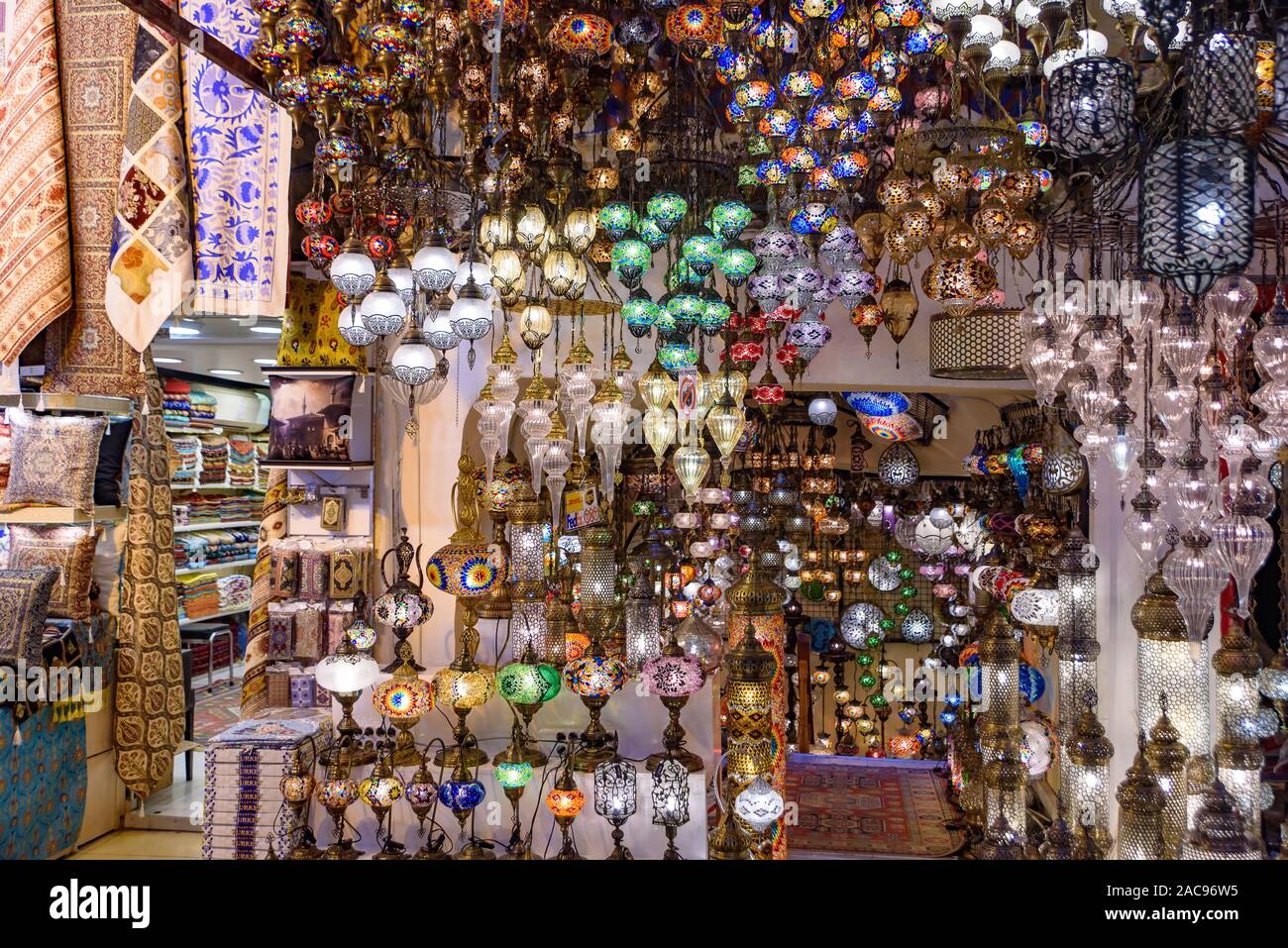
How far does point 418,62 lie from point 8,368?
2.60 m

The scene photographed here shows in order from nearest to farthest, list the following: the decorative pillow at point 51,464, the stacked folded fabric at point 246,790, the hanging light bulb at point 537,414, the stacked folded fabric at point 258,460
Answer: the hanging light bulb at point 537,414
the stacked folded fabric at point 246,790
the decorative pillow at point 51,464
the stacked folded fabric at point 258,460

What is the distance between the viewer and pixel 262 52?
2443 millimetres

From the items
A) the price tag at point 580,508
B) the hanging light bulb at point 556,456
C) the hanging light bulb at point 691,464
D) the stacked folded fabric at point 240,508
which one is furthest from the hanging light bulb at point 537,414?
the stacked folded fabric at point 240,508

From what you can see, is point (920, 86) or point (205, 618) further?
point (205, 618)

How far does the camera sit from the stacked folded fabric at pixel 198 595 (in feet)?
24.4

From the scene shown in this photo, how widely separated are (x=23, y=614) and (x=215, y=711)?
11.1ft

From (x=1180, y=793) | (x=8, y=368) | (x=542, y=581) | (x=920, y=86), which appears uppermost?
(x=920, y=86)

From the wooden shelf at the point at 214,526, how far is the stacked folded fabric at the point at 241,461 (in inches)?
13.3

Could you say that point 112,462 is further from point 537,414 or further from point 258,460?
point 258,460

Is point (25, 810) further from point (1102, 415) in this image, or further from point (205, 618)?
point (1102, 415)

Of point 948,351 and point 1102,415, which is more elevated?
point 948,351

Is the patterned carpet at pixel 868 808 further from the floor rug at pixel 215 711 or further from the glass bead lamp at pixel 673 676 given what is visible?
the floor rug at pixel 215 711
